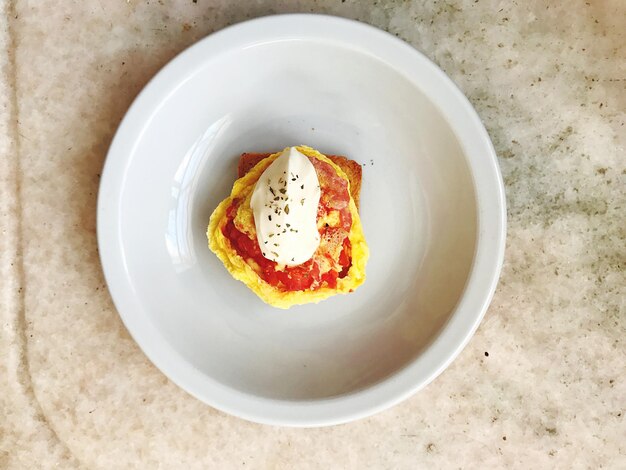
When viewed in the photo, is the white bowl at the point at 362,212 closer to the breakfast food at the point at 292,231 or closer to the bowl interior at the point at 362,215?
the bowl interior at the point at 362,215

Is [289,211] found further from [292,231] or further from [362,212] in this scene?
[362,212]

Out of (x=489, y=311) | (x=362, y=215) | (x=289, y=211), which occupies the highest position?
(x=289, y=211)

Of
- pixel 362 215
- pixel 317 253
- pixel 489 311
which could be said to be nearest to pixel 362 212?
pixel 362 215

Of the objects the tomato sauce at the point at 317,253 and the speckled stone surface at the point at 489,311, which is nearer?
the tomato sauce at the point at 317,253

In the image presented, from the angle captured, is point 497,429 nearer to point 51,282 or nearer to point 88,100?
point 51,282

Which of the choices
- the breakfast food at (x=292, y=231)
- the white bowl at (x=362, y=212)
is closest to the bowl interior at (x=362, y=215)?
the white bowl at (x=362, y=212)

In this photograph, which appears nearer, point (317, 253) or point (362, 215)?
point (317, 253)

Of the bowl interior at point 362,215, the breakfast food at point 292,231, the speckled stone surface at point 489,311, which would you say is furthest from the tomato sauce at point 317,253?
the speckled stone surface at point 489,311
